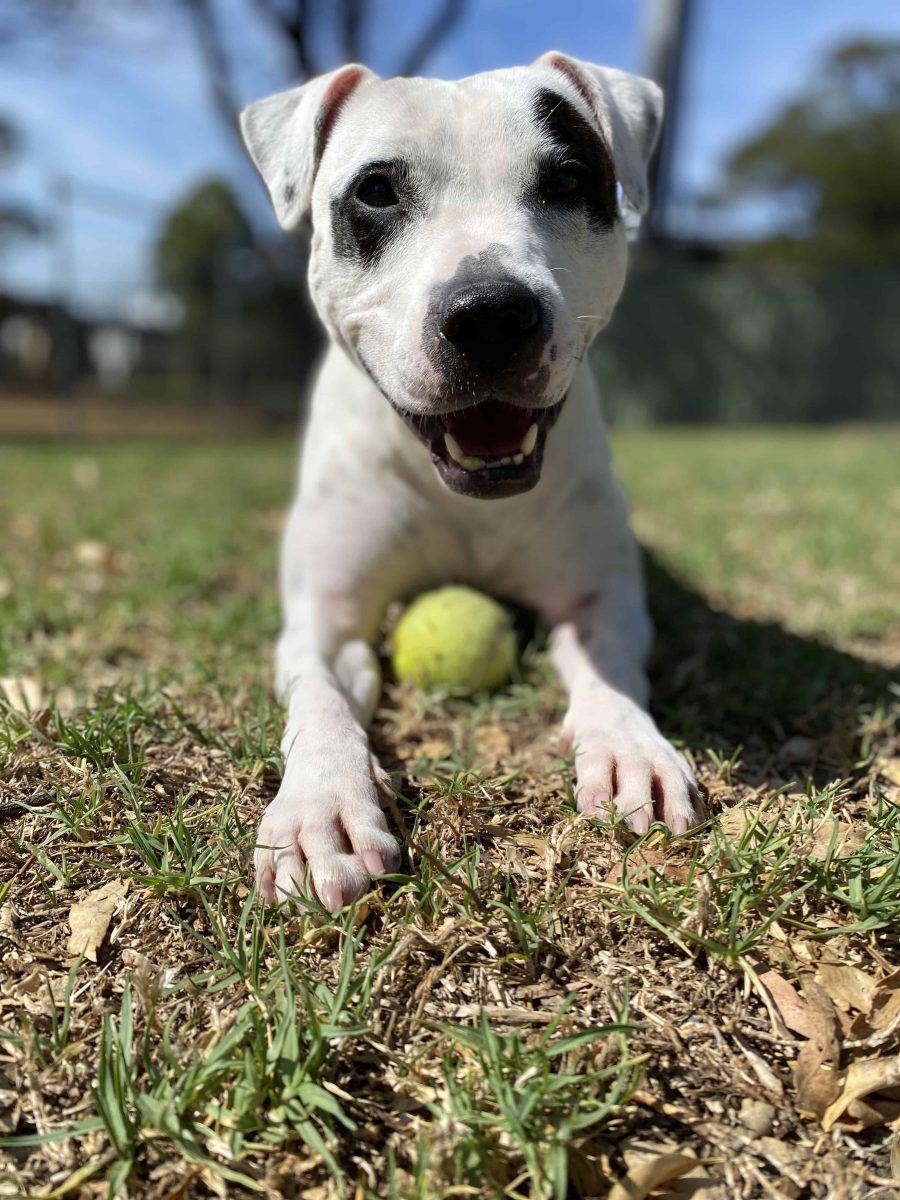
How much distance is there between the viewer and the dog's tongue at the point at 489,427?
2135 mm

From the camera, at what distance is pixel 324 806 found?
5.46 ft

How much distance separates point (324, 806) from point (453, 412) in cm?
94

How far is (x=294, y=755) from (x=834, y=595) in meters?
2.47

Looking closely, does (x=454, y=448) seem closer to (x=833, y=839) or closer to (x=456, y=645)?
(x=456, y=645)

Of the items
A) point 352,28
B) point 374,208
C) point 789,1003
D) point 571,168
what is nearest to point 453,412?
point 374,208

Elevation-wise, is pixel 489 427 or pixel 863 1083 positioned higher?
pixel 489 427

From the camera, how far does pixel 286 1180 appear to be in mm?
1171

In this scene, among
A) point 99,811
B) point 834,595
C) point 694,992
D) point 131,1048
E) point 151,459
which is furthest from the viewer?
point 151,459

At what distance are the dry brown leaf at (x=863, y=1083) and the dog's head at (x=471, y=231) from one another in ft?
4.26

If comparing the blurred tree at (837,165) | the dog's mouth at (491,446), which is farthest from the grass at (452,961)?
the blurred tree at (837,165)

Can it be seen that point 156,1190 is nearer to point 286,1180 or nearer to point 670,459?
point 286,1180

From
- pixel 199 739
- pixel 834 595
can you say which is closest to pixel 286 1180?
pixel 199 739

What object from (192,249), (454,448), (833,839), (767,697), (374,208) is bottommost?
(192,249)

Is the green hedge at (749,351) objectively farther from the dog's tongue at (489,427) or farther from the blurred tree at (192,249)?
the dog's tongue at (489,427)
